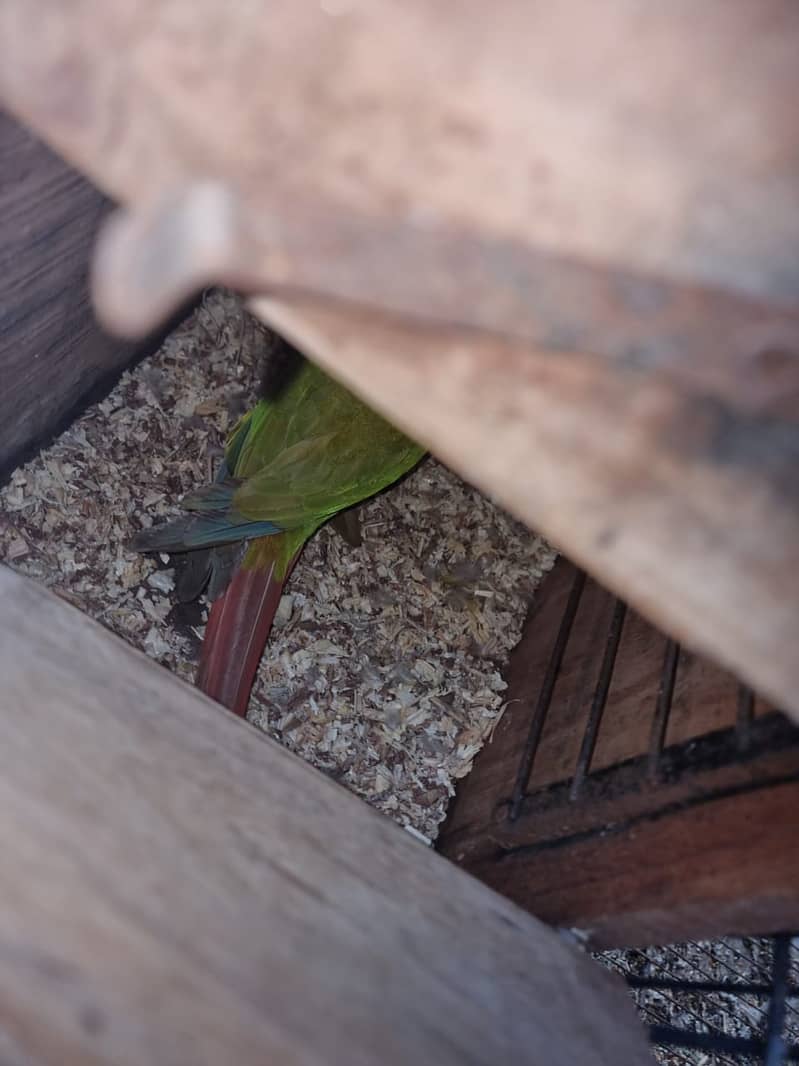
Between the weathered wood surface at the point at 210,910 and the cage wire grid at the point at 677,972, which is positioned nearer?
the weathered wood surface at the point at 210,910

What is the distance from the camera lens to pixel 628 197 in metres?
0.39

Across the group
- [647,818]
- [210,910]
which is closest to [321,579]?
[647,818]

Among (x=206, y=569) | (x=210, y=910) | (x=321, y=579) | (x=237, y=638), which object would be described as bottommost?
(x=210, y=910)

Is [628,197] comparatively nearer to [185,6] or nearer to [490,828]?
[185,6]

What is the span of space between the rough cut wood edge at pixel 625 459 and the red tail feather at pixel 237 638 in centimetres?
91

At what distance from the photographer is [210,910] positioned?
48 centimetres

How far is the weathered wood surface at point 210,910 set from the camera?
0.43m

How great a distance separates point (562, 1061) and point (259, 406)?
3.67 ft

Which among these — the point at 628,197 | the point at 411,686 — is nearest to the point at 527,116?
the point at 628,197

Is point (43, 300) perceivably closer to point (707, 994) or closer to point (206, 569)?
point (206, 569)

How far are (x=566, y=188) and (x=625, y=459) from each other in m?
0.13

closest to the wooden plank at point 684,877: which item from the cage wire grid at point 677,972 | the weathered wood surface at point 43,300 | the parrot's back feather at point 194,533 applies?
the cage wire grid at point 677,972

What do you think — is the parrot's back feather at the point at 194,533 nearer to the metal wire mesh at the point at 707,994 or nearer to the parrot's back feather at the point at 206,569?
the parrot's back feather at the point at 206,569

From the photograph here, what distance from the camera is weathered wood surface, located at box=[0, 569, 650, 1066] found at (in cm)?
43
